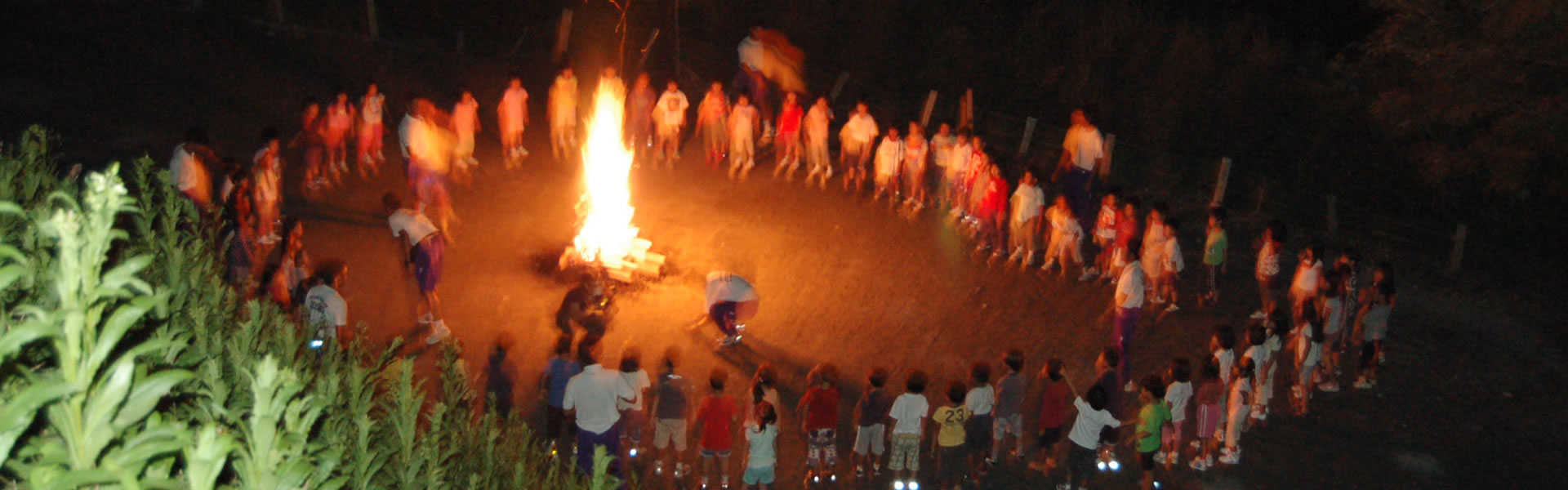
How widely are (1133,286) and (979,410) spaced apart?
2552 mm

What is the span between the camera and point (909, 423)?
35.0 feet

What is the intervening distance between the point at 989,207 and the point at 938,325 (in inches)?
76.0

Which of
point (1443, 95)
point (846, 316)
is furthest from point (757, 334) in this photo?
point (1443, 95)

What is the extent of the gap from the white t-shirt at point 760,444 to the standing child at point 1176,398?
324 cm

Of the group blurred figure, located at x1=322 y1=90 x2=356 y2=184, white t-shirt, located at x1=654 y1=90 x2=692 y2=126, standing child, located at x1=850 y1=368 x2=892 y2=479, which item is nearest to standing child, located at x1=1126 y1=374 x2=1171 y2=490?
standing child, located at x1=850 y1=368 x2=892 y2=479

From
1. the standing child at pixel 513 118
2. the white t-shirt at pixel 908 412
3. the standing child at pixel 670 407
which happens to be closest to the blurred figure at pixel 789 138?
the standing child at pixel 513 118

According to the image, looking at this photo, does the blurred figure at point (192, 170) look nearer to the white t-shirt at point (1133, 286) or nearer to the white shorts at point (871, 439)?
the white shorts at point (871, 439)

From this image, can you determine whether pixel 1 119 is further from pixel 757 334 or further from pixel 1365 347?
pixel 1365 347

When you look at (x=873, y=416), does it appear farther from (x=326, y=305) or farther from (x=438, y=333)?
(x=438, y=333)

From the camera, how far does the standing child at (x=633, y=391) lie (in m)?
10.4

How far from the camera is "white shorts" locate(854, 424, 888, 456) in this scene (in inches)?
432

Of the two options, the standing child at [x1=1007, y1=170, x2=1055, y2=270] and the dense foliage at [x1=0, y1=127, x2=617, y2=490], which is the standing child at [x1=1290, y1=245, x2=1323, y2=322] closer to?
the standing child at [x1=1007, y1=170, x2=1055, y2=270]

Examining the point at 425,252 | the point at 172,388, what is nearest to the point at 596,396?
the point at 425,252

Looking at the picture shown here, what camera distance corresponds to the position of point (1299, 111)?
2188cm
